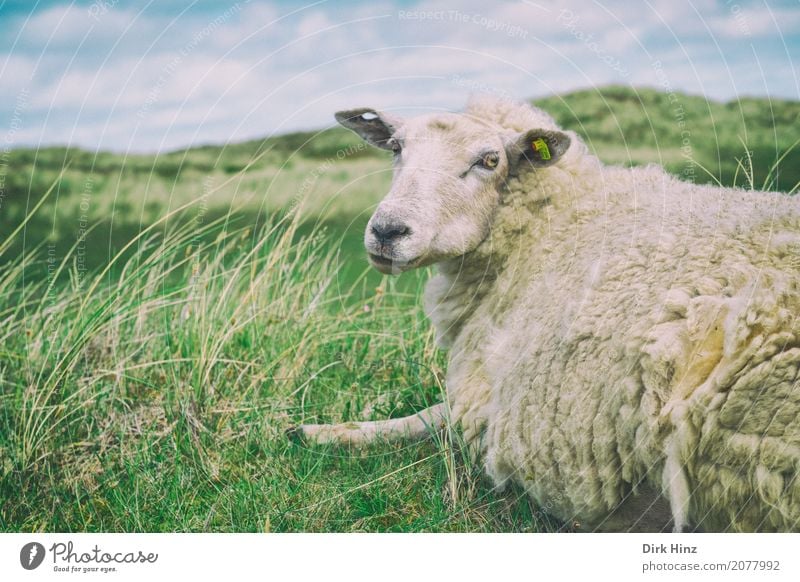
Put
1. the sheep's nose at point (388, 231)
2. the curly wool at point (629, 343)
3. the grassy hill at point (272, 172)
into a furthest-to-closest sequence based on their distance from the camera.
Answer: the grassy hill at point (272, 172)
the sheep's nose at point (388, 231)
the curly wool at point (629, 343)

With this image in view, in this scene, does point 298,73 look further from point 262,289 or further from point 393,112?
point 262,289

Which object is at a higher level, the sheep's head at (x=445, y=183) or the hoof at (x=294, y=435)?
the sheep's head at (x=445, y=183)

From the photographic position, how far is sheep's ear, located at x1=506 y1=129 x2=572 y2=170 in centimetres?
411

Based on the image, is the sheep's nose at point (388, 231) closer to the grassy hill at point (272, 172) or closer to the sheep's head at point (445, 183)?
the sheep's head at point (445, 183)

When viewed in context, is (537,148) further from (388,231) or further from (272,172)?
(272,172)

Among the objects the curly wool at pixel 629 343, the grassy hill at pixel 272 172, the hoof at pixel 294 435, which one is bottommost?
the hoof at pixel 294 435

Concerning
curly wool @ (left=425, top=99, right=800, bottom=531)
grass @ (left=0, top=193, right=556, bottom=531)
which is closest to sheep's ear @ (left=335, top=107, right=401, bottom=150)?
curly wool @ (left=425, top=99, right=800, bottom=531)

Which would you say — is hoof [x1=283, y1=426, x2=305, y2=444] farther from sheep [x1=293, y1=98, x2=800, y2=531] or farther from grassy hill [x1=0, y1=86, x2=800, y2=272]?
grassy hill [x1=0, y1=86, x2=800, y2=272]

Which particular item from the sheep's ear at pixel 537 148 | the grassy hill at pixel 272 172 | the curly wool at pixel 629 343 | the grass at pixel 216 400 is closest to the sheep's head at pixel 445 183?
the sheep's ear at pixel 537 148

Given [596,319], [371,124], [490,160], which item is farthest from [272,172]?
[596,319]

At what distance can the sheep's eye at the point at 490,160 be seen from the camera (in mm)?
4160

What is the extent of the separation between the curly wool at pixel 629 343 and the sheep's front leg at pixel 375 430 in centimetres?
14
